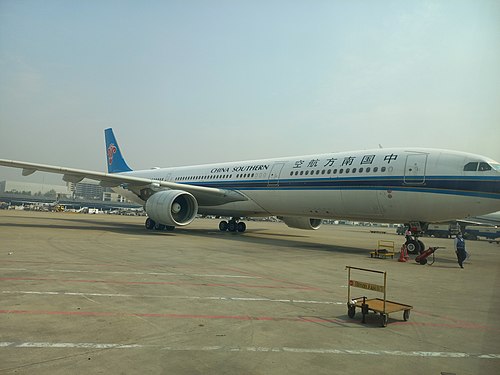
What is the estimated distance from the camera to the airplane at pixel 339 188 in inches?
544

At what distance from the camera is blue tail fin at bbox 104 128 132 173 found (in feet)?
113

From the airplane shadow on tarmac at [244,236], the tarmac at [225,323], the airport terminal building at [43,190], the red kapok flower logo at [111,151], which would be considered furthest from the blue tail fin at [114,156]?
the airport terminal building at [43,190]

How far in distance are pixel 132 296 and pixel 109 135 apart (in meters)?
Answer: 31.4

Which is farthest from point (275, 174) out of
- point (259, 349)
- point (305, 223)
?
point (259, 349)

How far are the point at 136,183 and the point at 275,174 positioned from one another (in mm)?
7915

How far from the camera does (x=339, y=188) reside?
16.7 meters

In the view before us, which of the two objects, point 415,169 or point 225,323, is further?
point 415,169

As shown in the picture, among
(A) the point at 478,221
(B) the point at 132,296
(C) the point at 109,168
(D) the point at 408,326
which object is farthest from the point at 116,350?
(A) the point at 478,221

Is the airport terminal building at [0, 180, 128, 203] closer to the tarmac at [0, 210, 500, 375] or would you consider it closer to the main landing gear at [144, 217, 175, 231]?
the main landing gear at [144, 217, 175, 231]

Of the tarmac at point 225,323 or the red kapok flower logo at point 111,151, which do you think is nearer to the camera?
the tarmac at point 225,323

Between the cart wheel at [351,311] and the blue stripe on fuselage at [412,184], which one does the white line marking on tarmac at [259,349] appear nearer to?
the cart wheel at [351,311]

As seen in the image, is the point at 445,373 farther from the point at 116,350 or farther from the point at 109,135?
the point at 109,135

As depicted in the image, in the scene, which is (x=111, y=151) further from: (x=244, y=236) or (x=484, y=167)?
(x=484, y=167)

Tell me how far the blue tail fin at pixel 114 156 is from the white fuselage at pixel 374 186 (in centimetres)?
1619
